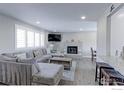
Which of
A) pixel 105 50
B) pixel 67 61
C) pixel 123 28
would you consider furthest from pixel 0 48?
pixel 123 28

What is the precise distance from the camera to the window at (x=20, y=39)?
5.45m

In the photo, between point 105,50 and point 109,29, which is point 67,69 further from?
point 109,29

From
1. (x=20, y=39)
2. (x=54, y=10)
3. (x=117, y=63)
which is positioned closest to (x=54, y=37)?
(x=20, y=39)

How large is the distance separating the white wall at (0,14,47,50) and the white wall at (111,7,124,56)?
12.8 ft

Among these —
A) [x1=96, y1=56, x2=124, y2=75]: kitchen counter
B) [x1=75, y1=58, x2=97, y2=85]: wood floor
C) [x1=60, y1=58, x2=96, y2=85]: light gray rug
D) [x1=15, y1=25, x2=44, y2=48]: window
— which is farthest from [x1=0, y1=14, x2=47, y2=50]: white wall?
[x1=96, y1=56, x2=124, y2=75]: kitchen counter

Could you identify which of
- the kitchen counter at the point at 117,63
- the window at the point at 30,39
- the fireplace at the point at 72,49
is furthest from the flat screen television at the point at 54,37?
the kitchen counter at the point at 117,63

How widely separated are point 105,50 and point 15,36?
3885 mm

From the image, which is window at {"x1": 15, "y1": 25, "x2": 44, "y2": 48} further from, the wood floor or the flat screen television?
the wood floor

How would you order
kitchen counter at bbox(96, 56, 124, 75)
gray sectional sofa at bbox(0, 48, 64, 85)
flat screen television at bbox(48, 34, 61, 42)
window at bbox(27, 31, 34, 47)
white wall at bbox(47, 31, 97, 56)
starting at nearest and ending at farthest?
kitchen counter at bbox(96, 56, 124, 75) → gray sectional sofa at bbox(0, 48, 64, 85) → window at bbox(27, 31, 34, 47) → flat screen television at bbox(48, 34, 61, 42) → white wall at bbox(47, 31, 97, 56)

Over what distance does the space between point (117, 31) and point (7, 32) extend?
160 inches

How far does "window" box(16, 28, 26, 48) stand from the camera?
545 centimetres

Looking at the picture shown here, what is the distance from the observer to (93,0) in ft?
4.58

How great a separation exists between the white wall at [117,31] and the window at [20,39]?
413 cm

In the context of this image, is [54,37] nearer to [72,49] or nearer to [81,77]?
[72,49]
